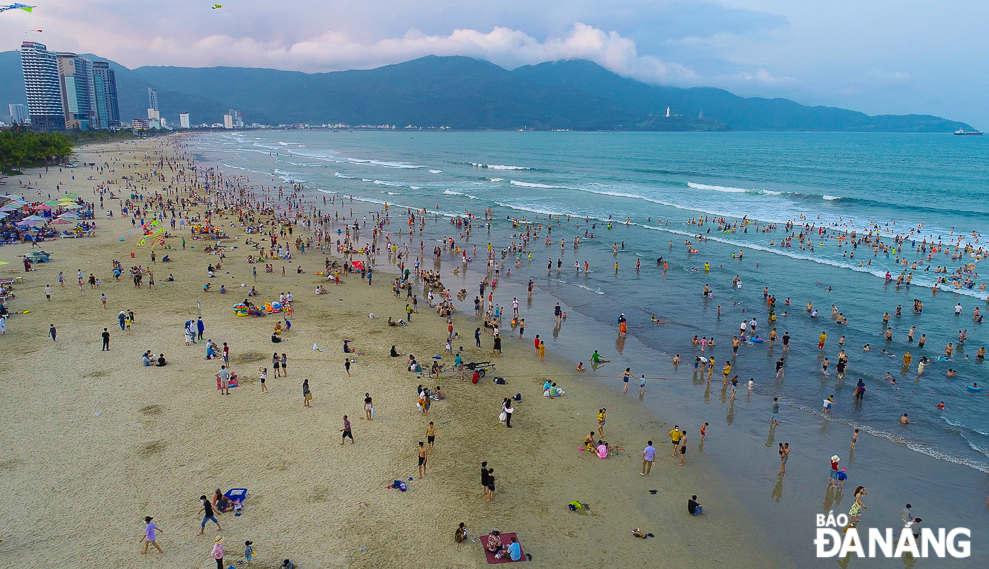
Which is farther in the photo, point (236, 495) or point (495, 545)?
point (236, 495)

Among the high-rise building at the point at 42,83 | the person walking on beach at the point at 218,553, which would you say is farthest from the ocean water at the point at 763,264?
the high-rise building at the point at 42,83

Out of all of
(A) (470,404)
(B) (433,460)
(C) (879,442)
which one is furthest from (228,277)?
(C) (879,442)

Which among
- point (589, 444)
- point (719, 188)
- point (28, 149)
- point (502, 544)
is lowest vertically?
point (502, 544)

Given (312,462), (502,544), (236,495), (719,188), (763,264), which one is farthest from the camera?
(719,188)

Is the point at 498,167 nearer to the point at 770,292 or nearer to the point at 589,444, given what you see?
the point at 770,292

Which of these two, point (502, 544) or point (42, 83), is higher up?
point (42, 83)

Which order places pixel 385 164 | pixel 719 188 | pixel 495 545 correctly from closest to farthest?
pixel 495 545 < pixel 719 188 < pixel 385 164

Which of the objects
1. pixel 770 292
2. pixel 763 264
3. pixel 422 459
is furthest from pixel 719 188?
pixel 422 459

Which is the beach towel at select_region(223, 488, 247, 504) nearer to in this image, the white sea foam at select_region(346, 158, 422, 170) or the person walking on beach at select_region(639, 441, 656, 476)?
the person walking on beach at select_region(639, 441, 656, 476)

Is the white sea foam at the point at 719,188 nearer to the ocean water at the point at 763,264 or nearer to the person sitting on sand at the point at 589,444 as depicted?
the ocean water at the point at 763,264
